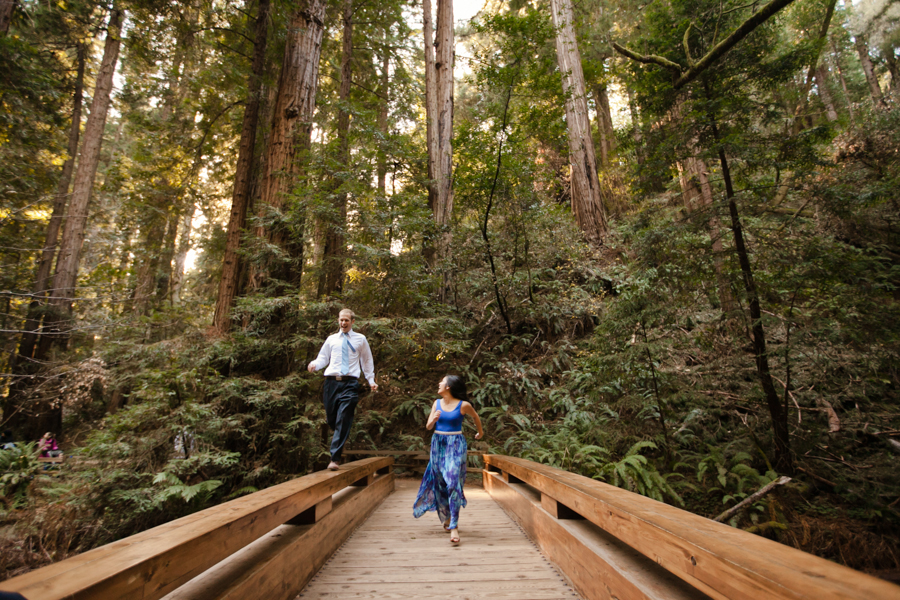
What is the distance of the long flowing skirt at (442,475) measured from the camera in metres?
4.35

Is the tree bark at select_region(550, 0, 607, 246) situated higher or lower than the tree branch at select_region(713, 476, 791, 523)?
higher

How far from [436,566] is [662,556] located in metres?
2.02

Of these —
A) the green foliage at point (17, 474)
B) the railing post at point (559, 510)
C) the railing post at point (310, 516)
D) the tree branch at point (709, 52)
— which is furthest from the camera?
the green foliage at point (17, 474)

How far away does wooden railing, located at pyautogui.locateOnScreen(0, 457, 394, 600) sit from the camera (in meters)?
1.16

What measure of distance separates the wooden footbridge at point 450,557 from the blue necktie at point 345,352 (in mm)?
1125

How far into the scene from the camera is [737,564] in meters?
1.24

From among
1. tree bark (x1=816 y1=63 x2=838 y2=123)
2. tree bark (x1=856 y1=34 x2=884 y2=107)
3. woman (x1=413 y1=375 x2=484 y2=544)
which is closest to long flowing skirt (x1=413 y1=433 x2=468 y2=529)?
woman (x1=413 y1=375 x2=484 y2=544)

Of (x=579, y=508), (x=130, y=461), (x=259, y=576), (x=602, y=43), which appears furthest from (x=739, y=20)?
(x=602, y=43)

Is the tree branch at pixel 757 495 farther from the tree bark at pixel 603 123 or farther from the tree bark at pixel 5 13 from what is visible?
the tree bark at pixel 5 13

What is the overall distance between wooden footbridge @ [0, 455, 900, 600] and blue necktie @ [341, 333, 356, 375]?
1125mm

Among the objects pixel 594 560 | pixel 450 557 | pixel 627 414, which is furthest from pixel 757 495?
pixel 450 557

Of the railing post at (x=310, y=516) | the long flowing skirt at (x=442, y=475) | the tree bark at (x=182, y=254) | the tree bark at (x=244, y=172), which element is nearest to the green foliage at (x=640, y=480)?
the long flowing skirt at (x=442, y=475)

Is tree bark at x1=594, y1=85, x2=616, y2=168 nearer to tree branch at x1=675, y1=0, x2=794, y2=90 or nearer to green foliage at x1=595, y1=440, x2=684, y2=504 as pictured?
tree branch at x1=675, y1=0, x2=794, y2=90

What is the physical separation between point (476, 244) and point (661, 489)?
23.0ft
